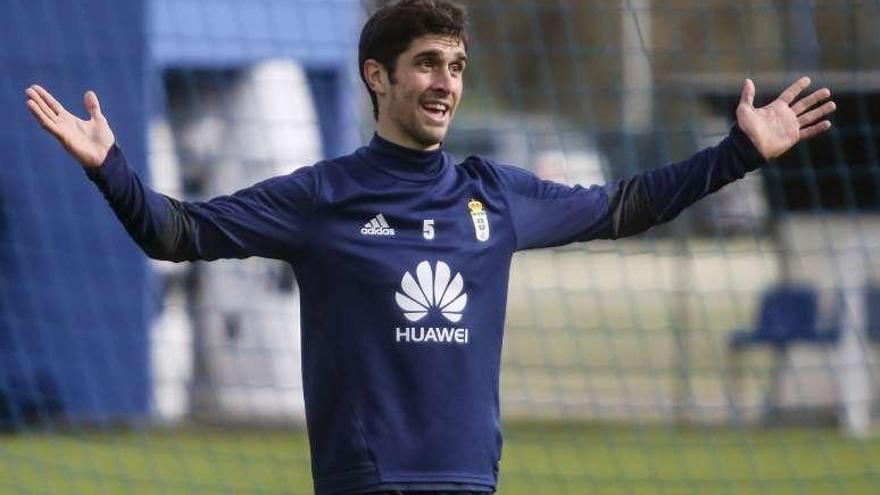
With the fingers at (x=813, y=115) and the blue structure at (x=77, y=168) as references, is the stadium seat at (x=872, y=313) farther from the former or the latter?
the fingers at (x=813, y=115)

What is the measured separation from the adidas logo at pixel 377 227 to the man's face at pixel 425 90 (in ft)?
0.60

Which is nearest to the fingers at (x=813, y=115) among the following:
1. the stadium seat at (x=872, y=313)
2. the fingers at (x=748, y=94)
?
the fingers at (x=748, y=94)

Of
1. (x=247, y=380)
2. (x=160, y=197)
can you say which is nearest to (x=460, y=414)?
(x=160, y=197)

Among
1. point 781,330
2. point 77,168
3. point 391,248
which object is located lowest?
point 781,330

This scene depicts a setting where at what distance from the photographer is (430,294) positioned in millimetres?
4059

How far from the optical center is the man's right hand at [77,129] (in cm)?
391

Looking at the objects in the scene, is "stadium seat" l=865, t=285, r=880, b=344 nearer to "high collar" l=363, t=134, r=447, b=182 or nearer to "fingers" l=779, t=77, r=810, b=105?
"fingers" l=779, t=77, r=810, b=105

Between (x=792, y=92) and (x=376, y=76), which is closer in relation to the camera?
(x=376, y=76)

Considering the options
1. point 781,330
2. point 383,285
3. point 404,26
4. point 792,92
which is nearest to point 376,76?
point 404,26

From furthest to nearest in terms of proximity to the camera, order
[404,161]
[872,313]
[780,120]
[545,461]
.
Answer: [872,313]
[545,461]
[780,120]
[404,161]

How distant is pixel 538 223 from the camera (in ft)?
14.1

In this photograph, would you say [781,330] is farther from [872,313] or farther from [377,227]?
[377,227]

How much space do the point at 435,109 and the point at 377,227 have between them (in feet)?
0.94

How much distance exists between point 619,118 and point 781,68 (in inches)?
39.0
